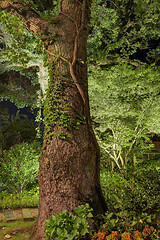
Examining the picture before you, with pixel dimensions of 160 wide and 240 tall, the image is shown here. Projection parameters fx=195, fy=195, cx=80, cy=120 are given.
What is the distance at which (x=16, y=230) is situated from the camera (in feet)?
11.8

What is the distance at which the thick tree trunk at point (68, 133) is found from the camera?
3008mm

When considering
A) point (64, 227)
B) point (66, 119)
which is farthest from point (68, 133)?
point (64, 227)

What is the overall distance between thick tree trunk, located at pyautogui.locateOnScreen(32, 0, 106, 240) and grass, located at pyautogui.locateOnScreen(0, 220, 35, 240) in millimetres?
393

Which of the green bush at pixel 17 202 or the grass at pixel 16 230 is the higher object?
the grass at pixel 16 230

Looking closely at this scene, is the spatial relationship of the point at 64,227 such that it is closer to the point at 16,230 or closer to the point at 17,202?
the point at 16,230

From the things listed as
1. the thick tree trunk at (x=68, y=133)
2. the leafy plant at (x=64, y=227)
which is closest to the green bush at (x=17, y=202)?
the thick tree trunk at (x=68, y=133)

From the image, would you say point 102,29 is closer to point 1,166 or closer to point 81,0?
point 81,0

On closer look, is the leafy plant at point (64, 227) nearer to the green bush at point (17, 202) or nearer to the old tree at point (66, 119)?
the old tree at point (66, 119)

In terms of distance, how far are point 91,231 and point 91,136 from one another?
150 cm

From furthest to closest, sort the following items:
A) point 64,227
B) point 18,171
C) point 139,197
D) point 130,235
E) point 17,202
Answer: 1. point 18,171
2. point 17,202
3. point 139,197
4. point 130,235
5. point 64,227

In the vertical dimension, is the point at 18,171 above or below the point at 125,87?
below

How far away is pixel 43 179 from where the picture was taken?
3143mm

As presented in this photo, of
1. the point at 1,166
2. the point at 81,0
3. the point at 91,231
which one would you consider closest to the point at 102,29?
the point at 81,0

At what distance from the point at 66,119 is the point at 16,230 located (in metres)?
2.27
